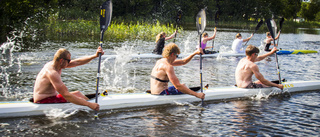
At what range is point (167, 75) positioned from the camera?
7.17 meters

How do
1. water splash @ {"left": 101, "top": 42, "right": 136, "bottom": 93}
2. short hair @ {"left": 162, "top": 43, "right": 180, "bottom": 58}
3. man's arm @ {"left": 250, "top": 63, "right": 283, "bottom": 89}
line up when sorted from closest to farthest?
short hair @ {"left": 162, "top": 43, "right": 180, "bottom": 58} → man's arm @ {"left": 250, "top": 63, "right": 283, "bottom": 89} → water splash @ {"left": 101, "top": 42, "right": 136, "bottom": 93}

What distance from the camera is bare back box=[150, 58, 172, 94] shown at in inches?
280

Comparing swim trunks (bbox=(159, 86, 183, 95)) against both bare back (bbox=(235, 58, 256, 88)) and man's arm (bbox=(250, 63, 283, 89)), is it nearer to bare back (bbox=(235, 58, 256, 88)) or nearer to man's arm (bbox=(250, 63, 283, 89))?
bare back (bbox=(235, 58, 256, 88))

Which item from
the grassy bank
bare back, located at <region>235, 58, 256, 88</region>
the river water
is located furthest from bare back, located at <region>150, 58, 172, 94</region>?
the grassy bank

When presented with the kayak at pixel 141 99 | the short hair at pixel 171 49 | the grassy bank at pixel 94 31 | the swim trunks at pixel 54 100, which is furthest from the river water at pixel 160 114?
the grassy bank at pixel 94 31

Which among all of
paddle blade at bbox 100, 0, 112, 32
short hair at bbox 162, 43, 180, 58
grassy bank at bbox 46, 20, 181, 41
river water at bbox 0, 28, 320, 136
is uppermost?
grassy bank at bbox 46, 20, 181, 41

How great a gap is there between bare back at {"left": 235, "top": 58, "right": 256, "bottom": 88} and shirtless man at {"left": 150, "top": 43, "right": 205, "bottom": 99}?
1682 mm

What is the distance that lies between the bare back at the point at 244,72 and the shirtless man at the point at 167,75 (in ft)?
5.52

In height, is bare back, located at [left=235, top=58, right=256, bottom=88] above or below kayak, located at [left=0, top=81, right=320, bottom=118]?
above

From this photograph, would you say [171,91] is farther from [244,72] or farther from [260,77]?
[260,77]

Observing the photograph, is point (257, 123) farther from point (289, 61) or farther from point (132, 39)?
point (132, 39)

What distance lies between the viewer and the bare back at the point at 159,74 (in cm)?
712

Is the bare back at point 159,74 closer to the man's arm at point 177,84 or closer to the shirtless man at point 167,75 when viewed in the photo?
the shirtless man at point 167,75

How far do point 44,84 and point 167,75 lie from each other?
8.91 feet
